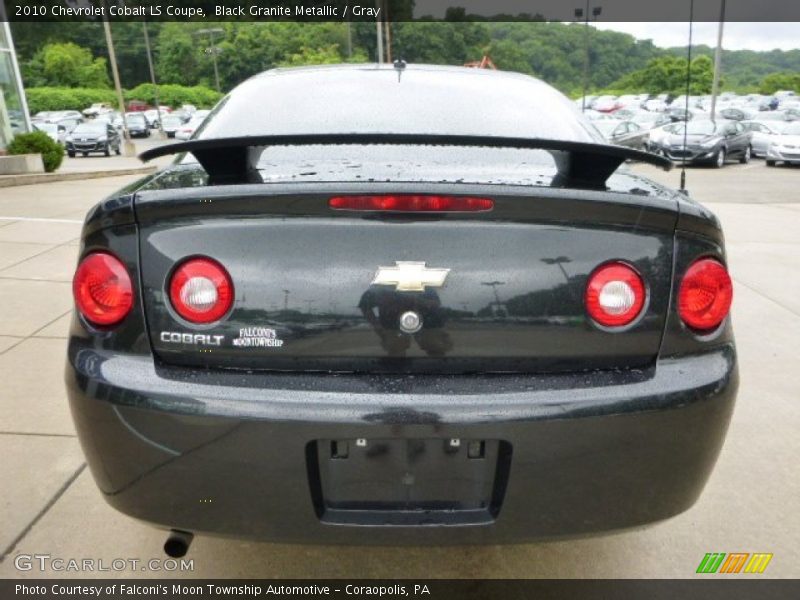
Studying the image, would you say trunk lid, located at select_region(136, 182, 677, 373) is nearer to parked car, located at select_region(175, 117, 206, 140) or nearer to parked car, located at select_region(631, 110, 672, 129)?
parked car, located at select_region(175, 117, 206, 140)

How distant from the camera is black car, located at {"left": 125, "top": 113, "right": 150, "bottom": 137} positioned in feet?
139

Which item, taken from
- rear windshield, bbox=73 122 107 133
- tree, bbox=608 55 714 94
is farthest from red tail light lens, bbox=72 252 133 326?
tree, bbox=608 55 714 94

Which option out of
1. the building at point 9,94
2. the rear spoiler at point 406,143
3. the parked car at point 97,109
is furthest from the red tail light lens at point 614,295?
the parked car at point 97,109

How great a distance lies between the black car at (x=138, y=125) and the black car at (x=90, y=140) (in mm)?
14289

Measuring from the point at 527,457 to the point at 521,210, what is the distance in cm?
57

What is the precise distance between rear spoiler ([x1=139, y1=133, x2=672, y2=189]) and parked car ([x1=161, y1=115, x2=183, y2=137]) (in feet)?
138

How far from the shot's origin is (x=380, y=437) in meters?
1.46

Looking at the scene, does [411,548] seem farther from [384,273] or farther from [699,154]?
[699,154]

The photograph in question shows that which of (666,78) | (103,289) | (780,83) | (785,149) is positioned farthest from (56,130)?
(780,83)

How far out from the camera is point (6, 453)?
2650 millimetres

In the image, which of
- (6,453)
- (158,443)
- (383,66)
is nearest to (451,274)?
(158,443)

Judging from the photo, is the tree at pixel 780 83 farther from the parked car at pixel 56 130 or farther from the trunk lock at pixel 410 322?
the trunk lock at pixel 410 322

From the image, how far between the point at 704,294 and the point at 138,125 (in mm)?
45921

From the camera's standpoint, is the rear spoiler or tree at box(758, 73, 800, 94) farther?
tree at box(758, 73, 800, 94)
